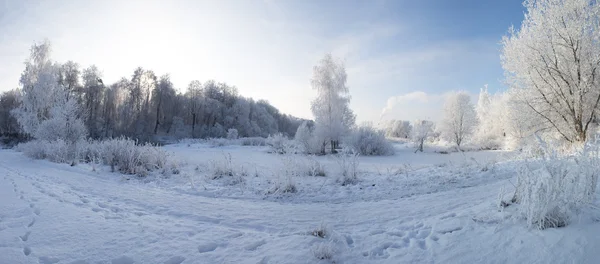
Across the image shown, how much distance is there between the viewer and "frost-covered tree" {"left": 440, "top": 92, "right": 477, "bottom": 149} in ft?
96.6

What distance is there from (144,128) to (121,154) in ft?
104

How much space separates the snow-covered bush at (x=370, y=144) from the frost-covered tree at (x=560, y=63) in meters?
10.4

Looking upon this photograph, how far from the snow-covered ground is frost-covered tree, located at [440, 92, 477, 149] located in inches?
1052

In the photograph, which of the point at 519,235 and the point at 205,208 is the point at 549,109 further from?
the point at 205,208

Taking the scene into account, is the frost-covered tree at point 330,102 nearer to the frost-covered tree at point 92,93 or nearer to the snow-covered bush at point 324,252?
the snow-covered bush at point 324,252

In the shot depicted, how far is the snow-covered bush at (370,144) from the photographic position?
2077 centimetres

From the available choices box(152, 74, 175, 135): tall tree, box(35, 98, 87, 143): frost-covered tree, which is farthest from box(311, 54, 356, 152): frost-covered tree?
box(152, 74, 175, 135): tall tree

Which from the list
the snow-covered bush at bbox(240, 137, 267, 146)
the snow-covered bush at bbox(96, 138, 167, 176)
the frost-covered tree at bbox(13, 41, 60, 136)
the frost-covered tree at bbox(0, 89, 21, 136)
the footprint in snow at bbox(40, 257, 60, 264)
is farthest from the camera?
the frost-covered tree at bbox(0, 89, 21, 136)

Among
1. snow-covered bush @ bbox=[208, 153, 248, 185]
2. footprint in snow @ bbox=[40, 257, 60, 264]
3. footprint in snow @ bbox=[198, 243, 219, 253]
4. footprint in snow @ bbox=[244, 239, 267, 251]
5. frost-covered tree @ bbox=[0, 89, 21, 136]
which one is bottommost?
footprint in snow @ bbox=[198, 243, 219, 253]

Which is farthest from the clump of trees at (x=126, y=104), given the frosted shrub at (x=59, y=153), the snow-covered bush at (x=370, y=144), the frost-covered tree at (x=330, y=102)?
the snow-covered bush at (x=370, y=144)

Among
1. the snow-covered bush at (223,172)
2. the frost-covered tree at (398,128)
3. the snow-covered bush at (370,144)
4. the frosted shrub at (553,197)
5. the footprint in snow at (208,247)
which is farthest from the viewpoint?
the frost-covered tree at (398,128)

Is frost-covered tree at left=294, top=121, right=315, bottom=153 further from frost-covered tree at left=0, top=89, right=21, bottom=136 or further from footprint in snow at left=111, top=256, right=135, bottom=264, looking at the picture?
frost-covered tree at left=0, top=89, right=21, bottom=136

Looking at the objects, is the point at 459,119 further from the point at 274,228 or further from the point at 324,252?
the point at 324,252

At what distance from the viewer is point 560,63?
10125mm
